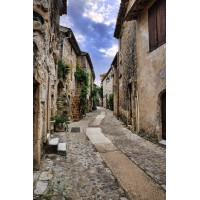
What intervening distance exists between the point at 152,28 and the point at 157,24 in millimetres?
354

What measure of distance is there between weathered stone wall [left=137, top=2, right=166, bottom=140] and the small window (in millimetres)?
227

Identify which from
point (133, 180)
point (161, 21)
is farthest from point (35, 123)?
point (161, 21)

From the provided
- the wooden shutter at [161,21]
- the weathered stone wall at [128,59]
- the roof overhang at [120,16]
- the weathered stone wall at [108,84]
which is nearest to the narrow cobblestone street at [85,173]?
the wooden shutter at [161,21]

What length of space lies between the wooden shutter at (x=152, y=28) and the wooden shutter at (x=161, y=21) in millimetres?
281

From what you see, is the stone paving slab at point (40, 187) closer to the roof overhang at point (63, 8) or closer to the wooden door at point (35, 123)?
the wooden door at point (35, 123)

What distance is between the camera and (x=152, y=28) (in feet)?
20.2

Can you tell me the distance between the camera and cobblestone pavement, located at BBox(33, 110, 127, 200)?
104 inches

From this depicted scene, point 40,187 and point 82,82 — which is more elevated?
point 82,82

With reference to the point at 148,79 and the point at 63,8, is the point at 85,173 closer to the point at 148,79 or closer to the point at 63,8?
the point at 148,79

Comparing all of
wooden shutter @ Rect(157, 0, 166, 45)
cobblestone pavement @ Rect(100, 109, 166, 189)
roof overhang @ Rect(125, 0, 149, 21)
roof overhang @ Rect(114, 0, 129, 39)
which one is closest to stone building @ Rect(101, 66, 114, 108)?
roof overhang @ Rect(114, 0, 129, 39)

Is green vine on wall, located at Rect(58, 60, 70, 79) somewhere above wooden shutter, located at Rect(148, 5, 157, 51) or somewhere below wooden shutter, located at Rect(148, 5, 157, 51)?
below

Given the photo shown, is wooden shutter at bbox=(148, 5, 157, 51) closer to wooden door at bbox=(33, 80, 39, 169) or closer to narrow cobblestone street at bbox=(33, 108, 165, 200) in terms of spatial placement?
narrow cobblestone street at bbox=(33, 108, 165, 200)

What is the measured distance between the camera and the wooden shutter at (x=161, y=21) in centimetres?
532

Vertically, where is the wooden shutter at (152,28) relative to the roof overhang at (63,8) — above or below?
below
